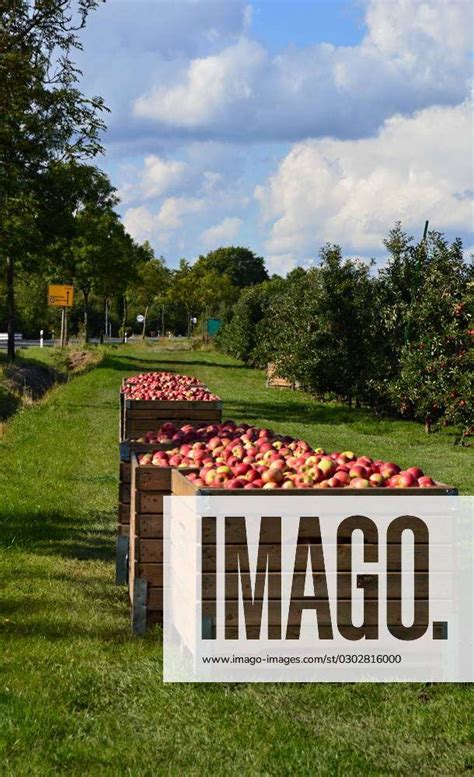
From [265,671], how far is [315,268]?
22.3 meters

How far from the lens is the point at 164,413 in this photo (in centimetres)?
1184

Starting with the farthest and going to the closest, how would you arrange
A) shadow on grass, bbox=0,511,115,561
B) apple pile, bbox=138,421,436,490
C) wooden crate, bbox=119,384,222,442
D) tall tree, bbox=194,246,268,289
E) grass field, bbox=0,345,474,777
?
tall tree, bbox=194,246,268,289
wooden crate, bbox=119,384,222,442
shadow on grass, bbox=0,511,115,561
apple pile, bbox=138,421,436,490
grass field, bbox=0,345,474,777

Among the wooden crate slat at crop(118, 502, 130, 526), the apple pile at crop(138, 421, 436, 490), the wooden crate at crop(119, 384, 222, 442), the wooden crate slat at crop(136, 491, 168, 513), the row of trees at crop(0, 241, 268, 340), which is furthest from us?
the row of trees at crop(0, 241, 268, 340)

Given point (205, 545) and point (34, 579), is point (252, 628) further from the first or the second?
point (34, 579)

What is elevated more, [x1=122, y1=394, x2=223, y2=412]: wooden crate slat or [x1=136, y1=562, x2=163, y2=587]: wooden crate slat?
[x1=122, y1=394, x2=223, y2=412]: wooden crate slat

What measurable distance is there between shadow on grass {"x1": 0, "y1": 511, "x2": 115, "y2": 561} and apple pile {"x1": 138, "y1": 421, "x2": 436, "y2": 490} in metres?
1.89

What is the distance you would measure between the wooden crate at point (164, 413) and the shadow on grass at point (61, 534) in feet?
3.90

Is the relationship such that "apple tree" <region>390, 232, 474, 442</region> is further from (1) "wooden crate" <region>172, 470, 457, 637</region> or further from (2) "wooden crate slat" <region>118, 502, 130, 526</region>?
(1) "wooden crate" <region>172, 470, 457, 637</region>

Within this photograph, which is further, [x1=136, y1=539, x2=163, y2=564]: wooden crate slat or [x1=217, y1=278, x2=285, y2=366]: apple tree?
[x1=217, y1=278, x2=285, y2=366]: apple tree

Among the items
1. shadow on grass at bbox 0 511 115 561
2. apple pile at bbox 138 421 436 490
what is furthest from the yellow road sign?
apple pile at bbox 138 421 436 490

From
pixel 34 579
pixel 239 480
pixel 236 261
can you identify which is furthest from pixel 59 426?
pixel 236 261

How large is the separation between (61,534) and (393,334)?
14.6 m

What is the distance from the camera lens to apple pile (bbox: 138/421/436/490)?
18.7 ft

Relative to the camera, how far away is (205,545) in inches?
209
